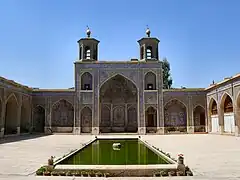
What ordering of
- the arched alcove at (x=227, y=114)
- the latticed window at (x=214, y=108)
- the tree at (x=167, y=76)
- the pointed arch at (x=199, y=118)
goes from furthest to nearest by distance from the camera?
the tree at (x=167, y=76), the pointed arch at (x=199, y=118), the latticed window at (x=214, y=108), the arched alcove at (x=227, y=114)

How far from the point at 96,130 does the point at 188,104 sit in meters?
8.19

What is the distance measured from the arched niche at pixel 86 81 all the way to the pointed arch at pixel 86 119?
1.80 metres

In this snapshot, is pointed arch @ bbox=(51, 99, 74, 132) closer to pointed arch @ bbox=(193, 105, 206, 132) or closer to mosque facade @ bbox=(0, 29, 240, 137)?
mosque facade @ bbox=(0, 29, 240, 137)

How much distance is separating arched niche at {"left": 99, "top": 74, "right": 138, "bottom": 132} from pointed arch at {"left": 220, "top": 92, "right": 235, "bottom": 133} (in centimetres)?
742

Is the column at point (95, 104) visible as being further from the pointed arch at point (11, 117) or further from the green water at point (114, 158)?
the green water at point (114, 158)

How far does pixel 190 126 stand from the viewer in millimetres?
23891

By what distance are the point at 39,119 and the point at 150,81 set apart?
10.3 m

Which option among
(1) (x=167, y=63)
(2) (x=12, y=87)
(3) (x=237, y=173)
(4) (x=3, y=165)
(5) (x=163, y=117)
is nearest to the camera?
(3) (x=237, y=173)

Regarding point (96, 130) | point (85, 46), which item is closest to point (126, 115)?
point (96, 130)

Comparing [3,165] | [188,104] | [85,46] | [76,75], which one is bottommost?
[3,165]

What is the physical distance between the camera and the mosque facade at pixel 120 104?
77.4 feet

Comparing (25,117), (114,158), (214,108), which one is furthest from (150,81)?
(114,158)

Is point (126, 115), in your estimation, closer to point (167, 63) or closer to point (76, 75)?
point (76, 75)

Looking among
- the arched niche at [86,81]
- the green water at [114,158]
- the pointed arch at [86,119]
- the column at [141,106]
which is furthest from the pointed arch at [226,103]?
the green water at [114,158]
